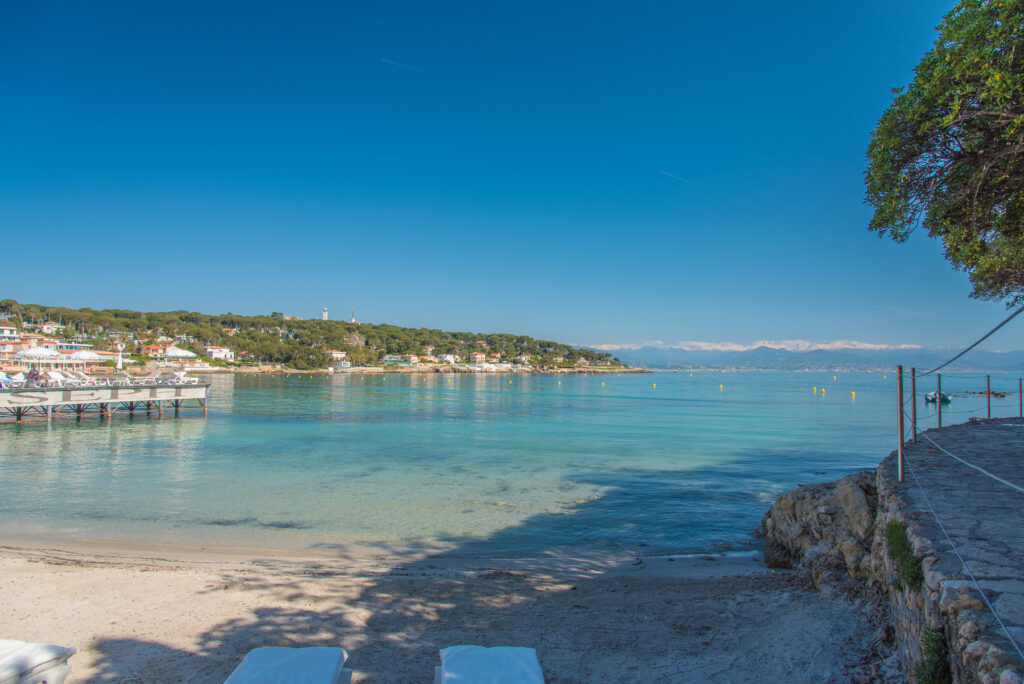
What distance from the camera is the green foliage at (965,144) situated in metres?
5.66

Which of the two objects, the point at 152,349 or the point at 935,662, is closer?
the point at 935,662

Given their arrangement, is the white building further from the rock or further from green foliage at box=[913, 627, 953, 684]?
green foliage at box=[913, 627, 953, 684]

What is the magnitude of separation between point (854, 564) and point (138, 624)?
828 centimetres

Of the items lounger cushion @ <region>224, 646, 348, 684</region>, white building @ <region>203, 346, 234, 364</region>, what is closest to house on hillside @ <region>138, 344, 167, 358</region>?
white building @ <region>203, 346, 234, 364</region>

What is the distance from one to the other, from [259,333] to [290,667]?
167m

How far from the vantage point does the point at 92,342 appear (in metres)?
111

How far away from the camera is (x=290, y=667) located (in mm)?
3809

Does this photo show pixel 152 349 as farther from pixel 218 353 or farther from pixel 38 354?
pixel 38 354

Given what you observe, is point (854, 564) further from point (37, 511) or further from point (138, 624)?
point (37, 511)

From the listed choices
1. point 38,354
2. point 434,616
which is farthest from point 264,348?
point 434,616

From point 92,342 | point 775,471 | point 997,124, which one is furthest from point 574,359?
point 997,124

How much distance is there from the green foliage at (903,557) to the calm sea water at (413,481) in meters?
5.15

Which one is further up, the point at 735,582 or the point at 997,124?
the point at 997,124

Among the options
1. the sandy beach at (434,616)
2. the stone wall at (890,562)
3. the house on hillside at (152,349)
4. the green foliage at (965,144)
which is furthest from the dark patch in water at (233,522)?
the house on hillside at (152,349)
